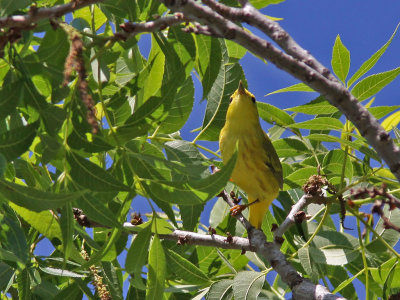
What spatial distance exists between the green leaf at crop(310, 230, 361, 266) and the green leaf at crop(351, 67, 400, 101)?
0.83 meters

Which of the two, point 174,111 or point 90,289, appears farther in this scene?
point 90,289

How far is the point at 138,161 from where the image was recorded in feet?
8.12

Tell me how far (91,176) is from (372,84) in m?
1.51

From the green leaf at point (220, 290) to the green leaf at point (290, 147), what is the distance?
0.79 m

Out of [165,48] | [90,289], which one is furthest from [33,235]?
[165,48]

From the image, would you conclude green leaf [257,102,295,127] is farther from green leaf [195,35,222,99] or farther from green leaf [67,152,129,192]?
green leaf [67,152,129,192]

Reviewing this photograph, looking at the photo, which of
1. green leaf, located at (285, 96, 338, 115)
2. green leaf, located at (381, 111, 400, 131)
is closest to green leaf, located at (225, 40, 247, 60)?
green leaf, located at (285, 96, 338, 115)

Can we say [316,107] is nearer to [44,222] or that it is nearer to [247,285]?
[247,285]

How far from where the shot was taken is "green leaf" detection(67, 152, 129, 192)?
218cm

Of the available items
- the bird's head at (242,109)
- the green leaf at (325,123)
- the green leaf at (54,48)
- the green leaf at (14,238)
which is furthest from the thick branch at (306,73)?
the bird's head at (242,109)

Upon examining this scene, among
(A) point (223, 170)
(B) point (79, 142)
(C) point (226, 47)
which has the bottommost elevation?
(A) point (223, 170)

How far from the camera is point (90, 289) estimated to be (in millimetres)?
3203

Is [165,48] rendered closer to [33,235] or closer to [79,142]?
[79,142]

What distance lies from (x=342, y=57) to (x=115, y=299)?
5.67 ft
